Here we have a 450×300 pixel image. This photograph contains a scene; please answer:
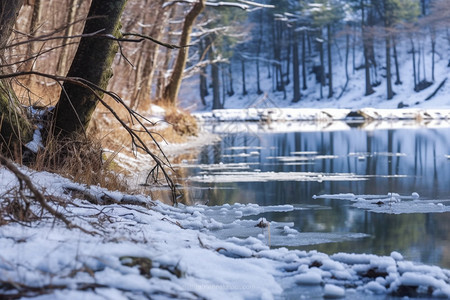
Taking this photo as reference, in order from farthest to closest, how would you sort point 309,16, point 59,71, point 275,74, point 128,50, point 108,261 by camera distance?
point 275,74 < point 309,16 < point 128,50 < point 59,71 < point 108,261

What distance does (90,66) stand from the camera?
7742mm

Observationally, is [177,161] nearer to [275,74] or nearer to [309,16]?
→ [309,16]

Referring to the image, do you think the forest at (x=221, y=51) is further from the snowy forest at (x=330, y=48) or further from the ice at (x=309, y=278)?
the ice at (x=309, y=278)

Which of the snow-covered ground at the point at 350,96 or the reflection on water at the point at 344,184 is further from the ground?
the snow-covered ground at the point at 350,96

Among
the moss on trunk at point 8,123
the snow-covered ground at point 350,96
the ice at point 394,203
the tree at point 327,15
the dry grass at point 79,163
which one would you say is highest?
the tree at point 327,15

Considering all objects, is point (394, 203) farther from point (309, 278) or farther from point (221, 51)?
point (221, 51)

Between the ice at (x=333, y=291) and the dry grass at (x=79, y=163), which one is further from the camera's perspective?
the dry grass at (x=79, y=163)

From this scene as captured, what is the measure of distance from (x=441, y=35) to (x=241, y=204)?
7135 centimetres

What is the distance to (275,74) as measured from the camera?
274ft

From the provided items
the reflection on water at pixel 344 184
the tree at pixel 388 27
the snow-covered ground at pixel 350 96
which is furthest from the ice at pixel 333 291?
the tree at pixel 388 27

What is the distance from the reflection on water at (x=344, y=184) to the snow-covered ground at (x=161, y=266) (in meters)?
0.74

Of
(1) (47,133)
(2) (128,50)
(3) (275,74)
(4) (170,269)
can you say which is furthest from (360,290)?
(3) (275,74)

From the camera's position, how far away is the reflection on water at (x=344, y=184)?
575cm

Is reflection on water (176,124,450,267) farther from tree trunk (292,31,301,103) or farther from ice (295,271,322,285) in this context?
tree trunk (292,31,301,103)
